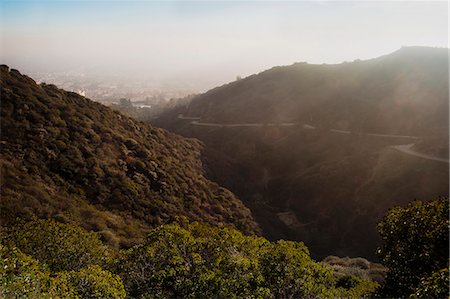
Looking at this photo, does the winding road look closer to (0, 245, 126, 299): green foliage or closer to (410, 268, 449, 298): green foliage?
(410, 268, 449, 298): green foliage

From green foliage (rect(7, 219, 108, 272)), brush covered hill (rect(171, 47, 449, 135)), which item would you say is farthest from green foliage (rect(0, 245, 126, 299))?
brush covered hill (rect(171, 47, 449, 135))

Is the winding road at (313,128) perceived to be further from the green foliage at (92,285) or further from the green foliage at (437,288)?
the green foliage at (92,285)

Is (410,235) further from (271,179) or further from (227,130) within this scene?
(227,130)

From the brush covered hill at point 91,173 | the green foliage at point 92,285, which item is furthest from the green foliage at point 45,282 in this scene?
the brush covered hill at point 91,173

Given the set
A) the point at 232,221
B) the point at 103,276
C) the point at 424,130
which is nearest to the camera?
the point at 103,276

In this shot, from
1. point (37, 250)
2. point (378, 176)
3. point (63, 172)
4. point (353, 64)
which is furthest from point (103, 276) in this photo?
point (353, 64)

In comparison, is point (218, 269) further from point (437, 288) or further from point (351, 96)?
point (351, 96)

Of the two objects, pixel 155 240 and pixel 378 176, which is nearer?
pixel 155 240
